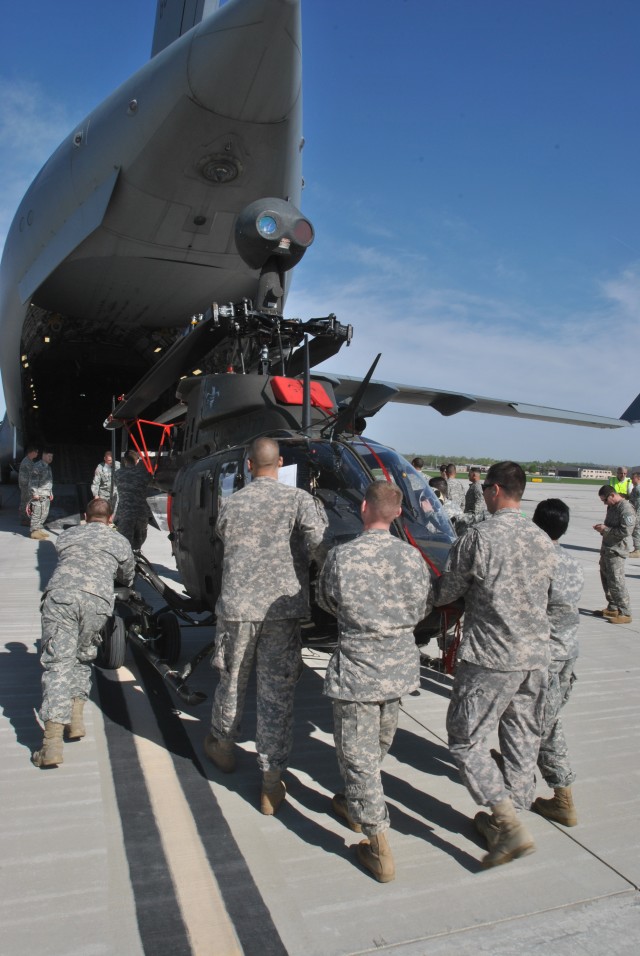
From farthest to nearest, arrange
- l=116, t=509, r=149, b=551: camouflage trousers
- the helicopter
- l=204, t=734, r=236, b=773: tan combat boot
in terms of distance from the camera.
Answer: l=116, t=509, r=149, b=551: camouflage trousers, the helicopter, l=204, t=734, r=236, b=773: tan combat boot

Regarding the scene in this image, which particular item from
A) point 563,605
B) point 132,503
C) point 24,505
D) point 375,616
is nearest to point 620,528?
point 563,605

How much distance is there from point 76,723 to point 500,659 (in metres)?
2.58

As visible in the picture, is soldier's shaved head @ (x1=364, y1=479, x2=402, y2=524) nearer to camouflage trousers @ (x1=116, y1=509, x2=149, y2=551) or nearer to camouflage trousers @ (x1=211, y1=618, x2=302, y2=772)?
camouflage trousers @ (x1=211, y1=618, x2=302, y2=772)

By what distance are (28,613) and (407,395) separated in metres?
10.1

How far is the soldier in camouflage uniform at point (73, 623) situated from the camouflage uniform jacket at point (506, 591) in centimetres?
224

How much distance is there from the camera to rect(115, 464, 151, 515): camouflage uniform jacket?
7.51m

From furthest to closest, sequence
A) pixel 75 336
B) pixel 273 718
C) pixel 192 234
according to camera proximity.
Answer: pixel 75 336
pixel 192 234
pixel 273 718

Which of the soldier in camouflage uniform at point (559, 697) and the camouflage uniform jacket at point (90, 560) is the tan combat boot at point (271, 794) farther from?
the camouflage uniform jacket at point (90, 560)

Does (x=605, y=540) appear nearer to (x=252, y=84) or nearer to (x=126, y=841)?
(x=126, y=841)

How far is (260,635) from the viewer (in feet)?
10.9

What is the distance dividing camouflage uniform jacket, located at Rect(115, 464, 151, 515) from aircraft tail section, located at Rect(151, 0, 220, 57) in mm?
9758

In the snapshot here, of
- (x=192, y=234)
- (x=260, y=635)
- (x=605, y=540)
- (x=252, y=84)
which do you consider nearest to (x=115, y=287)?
(x=192, y=234)

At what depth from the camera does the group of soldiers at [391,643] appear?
2719 millimetres

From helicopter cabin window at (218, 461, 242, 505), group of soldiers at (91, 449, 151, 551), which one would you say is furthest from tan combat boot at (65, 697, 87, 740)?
group of soldiers at (91, 449, 151, 551)
